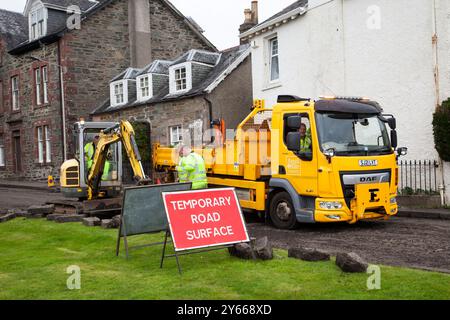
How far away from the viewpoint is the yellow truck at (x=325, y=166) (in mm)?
10016

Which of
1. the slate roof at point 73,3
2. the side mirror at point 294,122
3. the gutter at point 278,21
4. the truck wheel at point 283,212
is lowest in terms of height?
the truck wheel at point 283,212

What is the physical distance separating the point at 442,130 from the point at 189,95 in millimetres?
12436

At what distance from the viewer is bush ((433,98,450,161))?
1319 centimetres

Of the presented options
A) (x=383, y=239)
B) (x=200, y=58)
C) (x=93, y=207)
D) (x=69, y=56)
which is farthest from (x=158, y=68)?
(x=383, y=239)

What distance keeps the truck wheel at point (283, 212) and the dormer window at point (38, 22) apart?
24.3 meters

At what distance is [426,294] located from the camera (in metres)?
5.34

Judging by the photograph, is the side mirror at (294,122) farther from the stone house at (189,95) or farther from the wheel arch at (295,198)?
the stone house at (189,95)

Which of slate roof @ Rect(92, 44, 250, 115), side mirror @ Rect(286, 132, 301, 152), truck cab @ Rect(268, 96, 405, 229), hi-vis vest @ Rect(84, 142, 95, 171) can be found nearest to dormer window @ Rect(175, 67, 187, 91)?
slate roof @ Rect(92, 44, 250, 115)

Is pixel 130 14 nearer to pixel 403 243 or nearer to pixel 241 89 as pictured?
pixel 241 89

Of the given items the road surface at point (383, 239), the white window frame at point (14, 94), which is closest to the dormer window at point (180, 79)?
the road surface at point (383, 239)

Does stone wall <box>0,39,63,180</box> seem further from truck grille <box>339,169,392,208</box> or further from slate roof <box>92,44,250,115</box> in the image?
truck grille <box>339,169,392,208</box>

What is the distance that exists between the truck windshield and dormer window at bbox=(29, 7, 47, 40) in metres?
25.0

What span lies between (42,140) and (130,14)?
9475 mm
